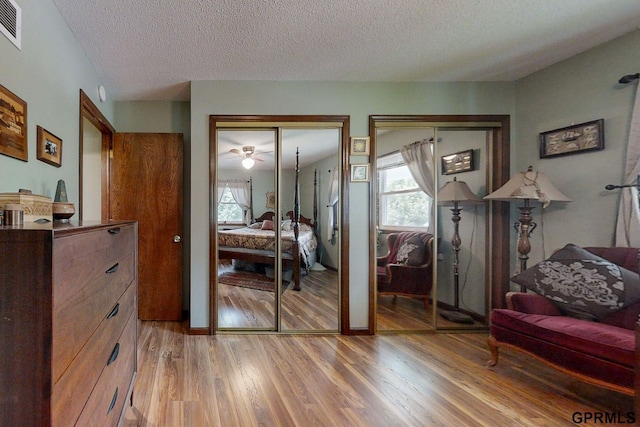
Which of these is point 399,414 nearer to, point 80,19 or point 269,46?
point 269,46

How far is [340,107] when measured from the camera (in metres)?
3.04

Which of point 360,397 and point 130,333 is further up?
point 130,333

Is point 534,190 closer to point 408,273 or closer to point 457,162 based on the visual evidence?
point 457,162

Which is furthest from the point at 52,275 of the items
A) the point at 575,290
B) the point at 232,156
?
the point at 575,290

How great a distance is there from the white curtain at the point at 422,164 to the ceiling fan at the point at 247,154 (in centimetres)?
151

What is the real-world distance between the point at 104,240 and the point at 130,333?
2.57 ft

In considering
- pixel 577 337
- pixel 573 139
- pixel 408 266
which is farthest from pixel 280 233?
pixel 573 139

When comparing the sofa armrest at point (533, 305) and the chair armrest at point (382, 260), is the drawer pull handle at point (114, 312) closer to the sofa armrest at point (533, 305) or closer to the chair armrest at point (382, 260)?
the chair armrest at point (382, 260)

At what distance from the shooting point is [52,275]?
728 mm

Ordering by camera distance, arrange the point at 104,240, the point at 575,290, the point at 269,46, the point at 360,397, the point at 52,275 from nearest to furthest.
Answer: the point at 52,275
the point at 104,240
the point at 360,397
the point at 575,290
the point at 269,46

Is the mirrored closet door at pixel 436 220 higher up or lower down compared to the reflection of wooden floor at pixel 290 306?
higher up

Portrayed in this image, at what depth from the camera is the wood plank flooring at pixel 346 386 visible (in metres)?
1.75

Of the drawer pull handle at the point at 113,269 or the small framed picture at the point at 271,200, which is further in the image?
the small framed picture at the point at 271,200

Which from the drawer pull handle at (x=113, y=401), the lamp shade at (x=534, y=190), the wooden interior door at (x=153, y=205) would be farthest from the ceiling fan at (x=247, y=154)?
the lamp shade at (x=534, y=190)
